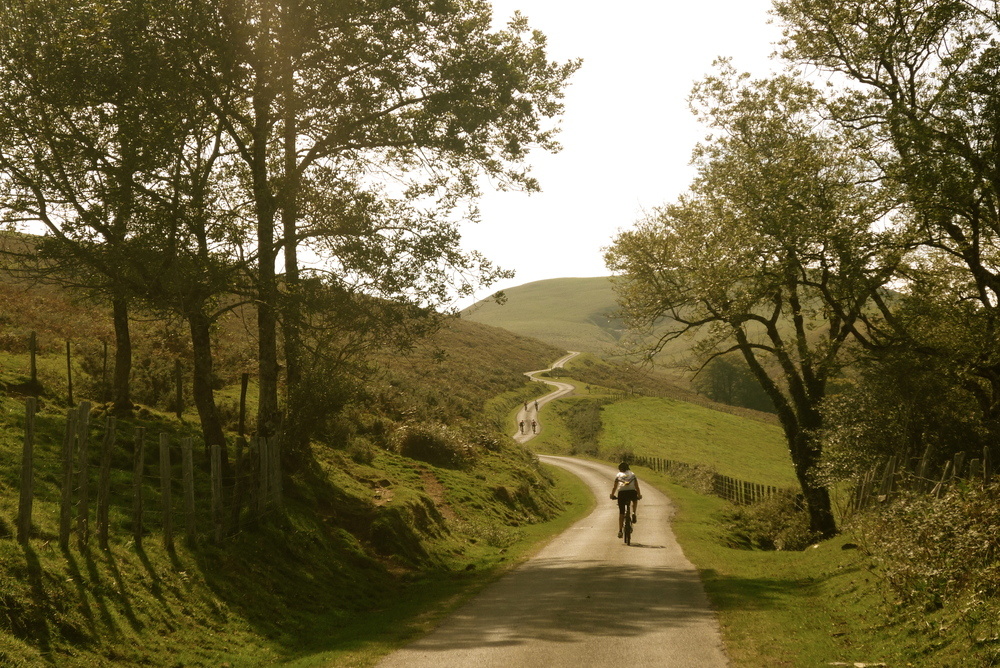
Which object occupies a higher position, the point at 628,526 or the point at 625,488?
the point at 625,488

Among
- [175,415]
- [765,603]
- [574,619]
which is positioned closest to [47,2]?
[175,415]

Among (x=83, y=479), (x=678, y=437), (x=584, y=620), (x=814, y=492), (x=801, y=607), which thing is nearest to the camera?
(x=83, y=479)

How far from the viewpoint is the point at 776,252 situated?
64.3 ft

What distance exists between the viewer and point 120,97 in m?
15.1

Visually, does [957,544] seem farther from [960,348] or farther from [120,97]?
[120,97]

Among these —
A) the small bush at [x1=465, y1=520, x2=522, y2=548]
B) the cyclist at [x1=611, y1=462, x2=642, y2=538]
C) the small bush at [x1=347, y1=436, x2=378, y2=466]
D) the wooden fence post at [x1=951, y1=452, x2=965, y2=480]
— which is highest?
the wooden fence post at [x1=951, y1=452, x2=965, y2=480]

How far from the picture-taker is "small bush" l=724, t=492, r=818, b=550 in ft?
85.6

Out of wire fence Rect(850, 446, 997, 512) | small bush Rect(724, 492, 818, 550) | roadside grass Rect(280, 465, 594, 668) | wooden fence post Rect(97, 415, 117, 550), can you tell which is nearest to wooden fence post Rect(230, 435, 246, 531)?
roadside grass Rect(280, 465, 594, 668)

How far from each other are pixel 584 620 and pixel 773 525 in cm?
2091

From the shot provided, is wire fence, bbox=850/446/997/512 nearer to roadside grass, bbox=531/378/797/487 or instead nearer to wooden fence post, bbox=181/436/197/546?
wooden fence post, bbox=181/436/197/546

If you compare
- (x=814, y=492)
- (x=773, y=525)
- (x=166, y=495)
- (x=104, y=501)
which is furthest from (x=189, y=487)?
(x=773, y=525)

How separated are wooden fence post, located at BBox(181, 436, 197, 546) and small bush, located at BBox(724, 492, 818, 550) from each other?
62.3 feet

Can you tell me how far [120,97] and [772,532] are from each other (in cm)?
2620

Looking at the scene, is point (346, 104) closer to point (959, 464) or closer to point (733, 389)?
point (959, 464)
